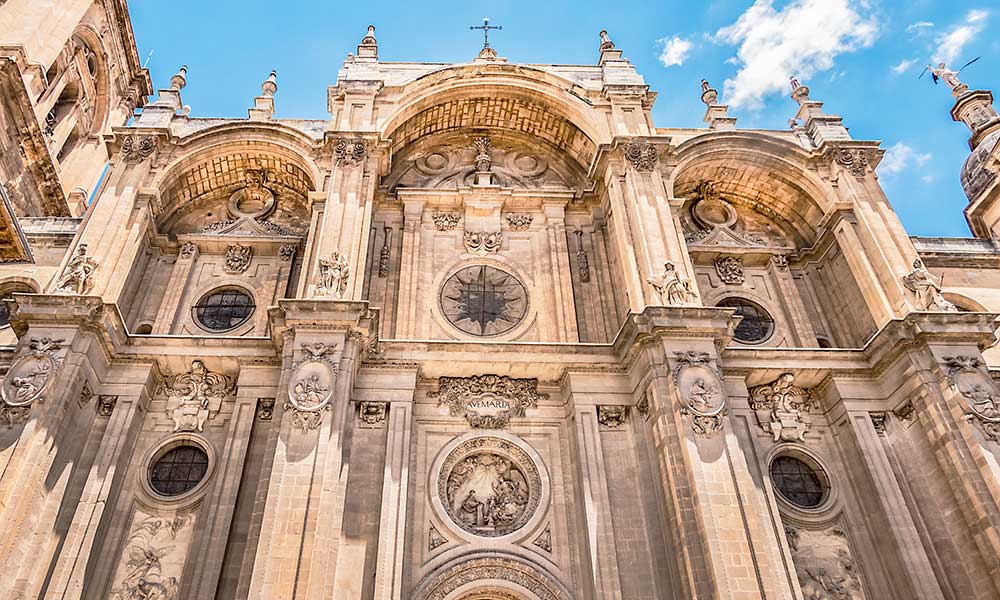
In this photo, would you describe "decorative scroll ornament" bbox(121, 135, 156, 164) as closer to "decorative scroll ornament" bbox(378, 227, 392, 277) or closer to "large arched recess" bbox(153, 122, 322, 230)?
"large arched recess" bbox(153, 122, 322, 230)

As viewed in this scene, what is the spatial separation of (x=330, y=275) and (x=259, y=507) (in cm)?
537

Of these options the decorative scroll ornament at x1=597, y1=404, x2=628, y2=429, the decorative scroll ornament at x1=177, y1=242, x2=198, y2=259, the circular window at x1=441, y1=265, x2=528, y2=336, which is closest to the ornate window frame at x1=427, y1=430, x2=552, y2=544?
the decorative scroll ornament at x1=597, y1=404, x2=628, y2=429

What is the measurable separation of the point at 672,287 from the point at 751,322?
4.78 m

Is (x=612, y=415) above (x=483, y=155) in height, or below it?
below

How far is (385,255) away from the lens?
1869 centimetres

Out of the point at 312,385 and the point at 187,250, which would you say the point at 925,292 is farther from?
the point at 187,250

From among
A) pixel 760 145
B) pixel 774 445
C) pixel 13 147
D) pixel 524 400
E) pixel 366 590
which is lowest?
pixel 366 590

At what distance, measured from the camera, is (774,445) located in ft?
51.6

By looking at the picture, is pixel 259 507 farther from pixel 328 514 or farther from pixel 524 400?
pixel 524 400

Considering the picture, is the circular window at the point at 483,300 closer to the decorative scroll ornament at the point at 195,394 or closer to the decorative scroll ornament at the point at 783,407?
the decorative scroll ornament at the point at 195,394

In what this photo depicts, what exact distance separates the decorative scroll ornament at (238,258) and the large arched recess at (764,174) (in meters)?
12.9

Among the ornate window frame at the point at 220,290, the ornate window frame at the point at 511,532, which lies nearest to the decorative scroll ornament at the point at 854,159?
the ornate window frame at the point at 511,532

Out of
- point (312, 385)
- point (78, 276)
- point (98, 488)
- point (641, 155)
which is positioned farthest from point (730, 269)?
point (78, 276)

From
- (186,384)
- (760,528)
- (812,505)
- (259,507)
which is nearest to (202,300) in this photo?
(186,384)
